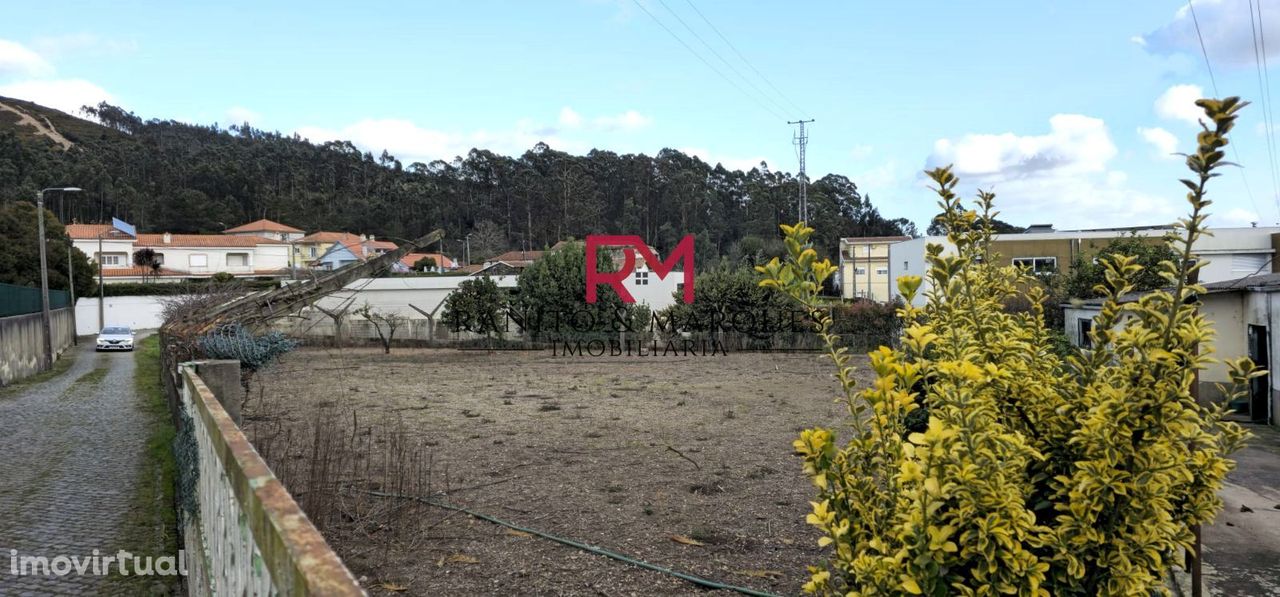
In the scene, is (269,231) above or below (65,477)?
above

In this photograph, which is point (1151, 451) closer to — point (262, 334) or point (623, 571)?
point (623, 571)

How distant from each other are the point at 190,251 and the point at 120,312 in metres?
24.3

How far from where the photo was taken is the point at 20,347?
1992cm

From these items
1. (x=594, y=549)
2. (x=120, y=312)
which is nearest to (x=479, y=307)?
(x=594, y=549)

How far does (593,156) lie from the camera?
87.2m

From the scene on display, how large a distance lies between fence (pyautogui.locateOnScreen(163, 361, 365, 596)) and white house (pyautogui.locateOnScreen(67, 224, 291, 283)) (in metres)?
64.5

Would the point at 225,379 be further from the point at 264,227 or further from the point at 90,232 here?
the point at 264,227

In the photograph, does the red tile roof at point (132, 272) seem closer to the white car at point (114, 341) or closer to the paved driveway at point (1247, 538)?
the white car at point (114, 341)

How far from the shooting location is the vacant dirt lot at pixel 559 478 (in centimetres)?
550

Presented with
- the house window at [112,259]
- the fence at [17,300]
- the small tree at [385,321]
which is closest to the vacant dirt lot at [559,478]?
the fence at [17,300]

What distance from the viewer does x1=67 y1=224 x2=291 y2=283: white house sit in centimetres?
6406

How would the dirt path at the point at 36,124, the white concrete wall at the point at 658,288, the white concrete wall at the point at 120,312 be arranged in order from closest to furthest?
the white concrete wall at the point at 658,288 < the white concrete wall at the point at 120,312 < the dirt path at the point at 36,124

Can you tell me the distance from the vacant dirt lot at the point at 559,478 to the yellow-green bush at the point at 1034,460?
2981 millimetres

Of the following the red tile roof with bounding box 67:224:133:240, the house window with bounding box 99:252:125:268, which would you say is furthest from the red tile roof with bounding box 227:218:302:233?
the house window with bounding box 99:252:125:268
